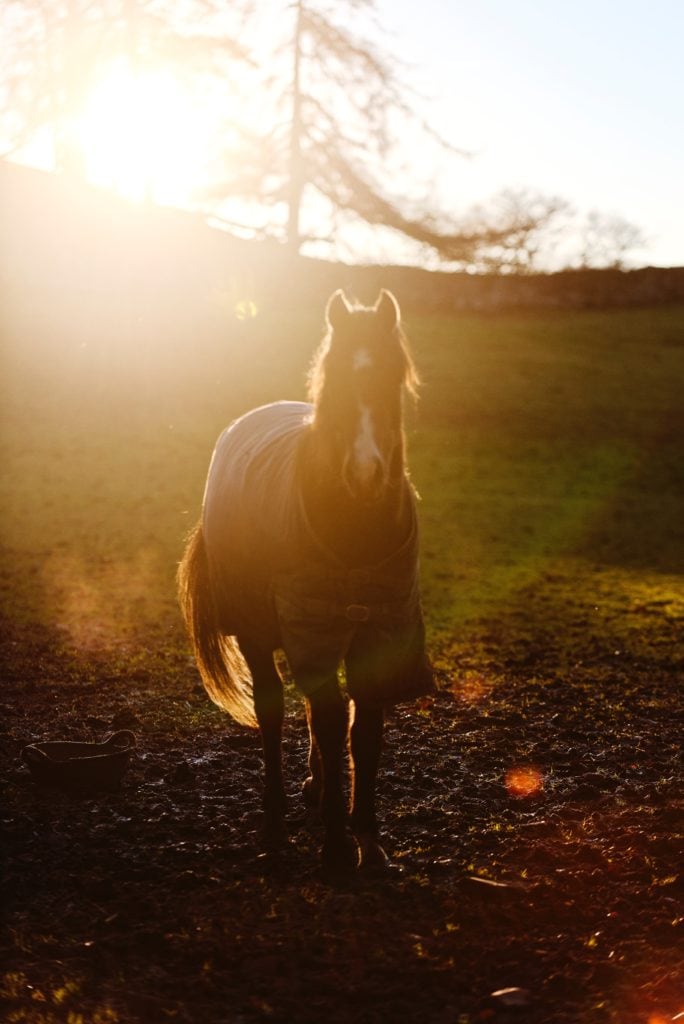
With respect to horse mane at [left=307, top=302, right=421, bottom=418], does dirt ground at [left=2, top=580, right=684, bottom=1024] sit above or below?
below

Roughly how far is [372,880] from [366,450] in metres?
1.68

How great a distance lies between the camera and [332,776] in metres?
3.76

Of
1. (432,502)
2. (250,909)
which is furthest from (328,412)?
(432,502)

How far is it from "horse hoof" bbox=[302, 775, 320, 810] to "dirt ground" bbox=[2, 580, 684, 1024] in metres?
0.07

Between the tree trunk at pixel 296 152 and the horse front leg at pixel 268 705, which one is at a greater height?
the tree trunk at pixel 296 152

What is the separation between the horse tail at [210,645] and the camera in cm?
509

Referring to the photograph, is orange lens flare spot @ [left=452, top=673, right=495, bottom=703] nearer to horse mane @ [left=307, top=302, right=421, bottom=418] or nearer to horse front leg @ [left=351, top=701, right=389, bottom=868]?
horse front leg @ [left=351, top=701, right=389, bottom=868]

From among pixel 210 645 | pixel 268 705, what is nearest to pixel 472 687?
pixel 210 645

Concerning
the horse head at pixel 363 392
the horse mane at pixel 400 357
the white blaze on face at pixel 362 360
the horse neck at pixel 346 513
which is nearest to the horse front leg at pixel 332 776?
the horse neck at pixel 346 513

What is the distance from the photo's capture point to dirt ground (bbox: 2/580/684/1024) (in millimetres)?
2990

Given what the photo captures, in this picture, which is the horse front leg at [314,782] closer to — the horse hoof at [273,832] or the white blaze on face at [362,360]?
the horse hoof at [273,832]

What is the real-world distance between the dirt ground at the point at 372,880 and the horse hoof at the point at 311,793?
0.07 m

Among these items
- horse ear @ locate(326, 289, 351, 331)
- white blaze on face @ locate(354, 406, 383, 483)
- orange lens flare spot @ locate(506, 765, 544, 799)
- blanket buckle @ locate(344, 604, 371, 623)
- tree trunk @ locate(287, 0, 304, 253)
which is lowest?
orange lens flare spot @ locate(506, 765, 544, 799)

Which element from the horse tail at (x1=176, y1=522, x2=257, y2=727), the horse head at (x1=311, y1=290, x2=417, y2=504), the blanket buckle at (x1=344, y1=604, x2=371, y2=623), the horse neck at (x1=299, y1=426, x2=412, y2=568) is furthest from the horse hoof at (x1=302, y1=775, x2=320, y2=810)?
the horse head at (x1=311, y1=290, x2=417, y2=504)
